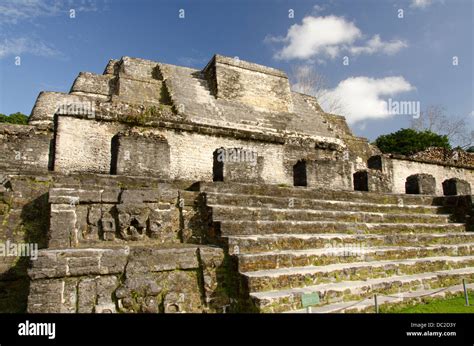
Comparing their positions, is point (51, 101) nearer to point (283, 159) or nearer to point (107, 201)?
point (283, 159)

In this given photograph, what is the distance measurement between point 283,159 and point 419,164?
26.7 ft

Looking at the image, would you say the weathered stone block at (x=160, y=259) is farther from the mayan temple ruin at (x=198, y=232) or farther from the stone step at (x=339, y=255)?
the stone step at (x=339, y=255)

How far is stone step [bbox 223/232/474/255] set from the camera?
14.4ft

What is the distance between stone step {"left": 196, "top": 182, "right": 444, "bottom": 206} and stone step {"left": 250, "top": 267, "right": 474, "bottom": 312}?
2300mm

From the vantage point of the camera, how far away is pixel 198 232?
4941 mm

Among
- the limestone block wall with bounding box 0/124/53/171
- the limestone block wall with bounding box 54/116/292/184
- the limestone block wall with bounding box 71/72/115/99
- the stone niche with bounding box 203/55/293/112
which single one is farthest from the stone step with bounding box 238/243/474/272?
the limestone block wall with bounding box 71/72/115/99

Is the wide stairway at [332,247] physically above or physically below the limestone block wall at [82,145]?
below

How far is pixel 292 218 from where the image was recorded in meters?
5.54

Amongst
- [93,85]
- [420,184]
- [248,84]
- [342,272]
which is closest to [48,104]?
[93,85]

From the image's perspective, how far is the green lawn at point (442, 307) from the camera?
12.7ft

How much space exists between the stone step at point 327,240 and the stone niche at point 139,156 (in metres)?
2.35

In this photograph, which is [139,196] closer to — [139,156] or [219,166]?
[139,156]

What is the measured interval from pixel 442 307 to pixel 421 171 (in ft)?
42.8

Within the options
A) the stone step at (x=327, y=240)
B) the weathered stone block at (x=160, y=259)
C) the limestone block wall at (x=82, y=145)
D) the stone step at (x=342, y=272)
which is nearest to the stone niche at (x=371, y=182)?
the stone step at (x=327, y=240)
